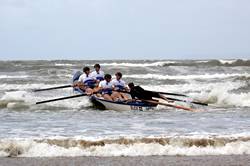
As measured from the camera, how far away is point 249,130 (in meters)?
9.77

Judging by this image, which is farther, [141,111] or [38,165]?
[141,111]

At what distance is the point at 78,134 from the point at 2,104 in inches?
337

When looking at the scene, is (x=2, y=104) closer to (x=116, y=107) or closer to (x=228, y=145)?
(x=116, y=107)

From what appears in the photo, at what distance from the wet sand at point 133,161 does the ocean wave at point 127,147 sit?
0.98ft

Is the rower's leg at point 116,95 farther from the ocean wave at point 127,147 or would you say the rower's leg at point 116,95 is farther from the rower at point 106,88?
the ocean wave at point 127,147

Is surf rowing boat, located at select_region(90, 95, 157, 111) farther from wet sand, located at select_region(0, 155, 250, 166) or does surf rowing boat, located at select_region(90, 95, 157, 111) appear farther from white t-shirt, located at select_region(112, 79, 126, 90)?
wet sand, located at select_region(0, 155, 250, 166)

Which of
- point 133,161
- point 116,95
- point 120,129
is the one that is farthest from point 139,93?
point 133,161

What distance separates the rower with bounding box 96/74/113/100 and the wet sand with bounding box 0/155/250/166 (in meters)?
8.15

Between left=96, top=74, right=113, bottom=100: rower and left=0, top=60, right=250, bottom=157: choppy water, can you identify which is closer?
left=0, top=60, right=250, bottom=157: choppy water

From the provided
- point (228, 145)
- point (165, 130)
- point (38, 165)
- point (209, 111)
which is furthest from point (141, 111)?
point (38, 165)

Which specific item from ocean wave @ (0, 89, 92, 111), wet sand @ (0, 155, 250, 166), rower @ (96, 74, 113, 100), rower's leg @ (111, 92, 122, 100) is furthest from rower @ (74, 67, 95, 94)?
wet sand @ (0, 155, 250, 166)

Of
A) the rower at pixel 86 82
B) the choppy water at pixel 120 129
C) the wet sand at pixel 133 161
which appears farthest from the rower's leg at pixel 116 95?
the wet sand at pixel 133 161

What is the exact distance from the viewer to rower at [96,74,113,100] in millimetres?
15188

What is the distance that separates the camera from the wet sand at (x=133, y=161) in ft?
21.8
